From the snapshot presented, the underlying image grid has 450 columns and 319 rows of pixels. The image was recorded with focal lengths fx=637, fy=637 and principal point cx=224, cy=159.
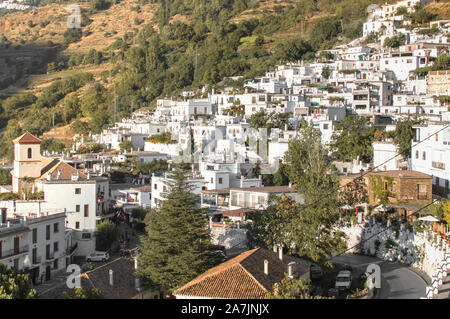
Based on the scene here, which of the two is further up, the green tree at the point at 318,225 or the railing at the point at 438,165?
the railing at the point at 438,165

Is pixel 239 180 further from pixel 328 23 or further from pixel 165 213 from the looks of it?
pixel 328 23

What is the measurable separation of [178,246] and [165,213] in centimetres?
119

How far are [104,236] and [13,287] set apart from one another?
411 inches

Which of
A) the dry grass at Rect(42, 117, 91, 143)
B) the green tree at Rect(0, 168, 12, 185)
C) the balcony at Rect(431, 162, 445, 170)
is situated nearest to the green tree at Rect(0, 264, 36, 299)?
the balcony at Rect(431, 162, 445, 170)

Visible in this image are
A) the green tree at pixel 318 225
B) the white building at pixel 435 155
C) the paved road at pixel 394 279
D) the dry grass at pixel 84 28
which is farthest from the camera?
the dry grass at pixel 84 28

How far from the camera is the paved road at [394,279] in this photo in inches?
560

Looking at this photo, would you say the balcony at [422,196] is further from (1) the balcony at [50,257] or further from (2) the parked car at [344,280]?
(1) the balcony at [50,257]

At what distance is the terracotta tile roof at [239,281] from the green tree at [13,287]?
3.09 metres

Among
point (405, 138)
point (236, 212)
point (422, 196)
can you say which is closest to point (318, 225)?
point (422, 196)

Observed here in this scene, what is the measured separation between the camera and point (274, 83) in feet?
140

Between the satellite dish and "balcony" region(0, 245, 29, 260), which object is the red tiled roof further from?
the satellite dish

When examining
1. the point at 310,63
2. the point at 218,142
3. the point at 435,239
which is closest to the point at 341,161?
the point at 218,142

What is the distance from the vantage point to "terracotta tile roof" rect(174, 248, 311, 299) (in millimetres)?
12523

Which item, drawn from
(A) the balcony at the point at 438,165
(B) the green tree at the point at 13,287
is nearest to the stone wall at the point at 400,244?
(A) the balcony at the point at 438,165
